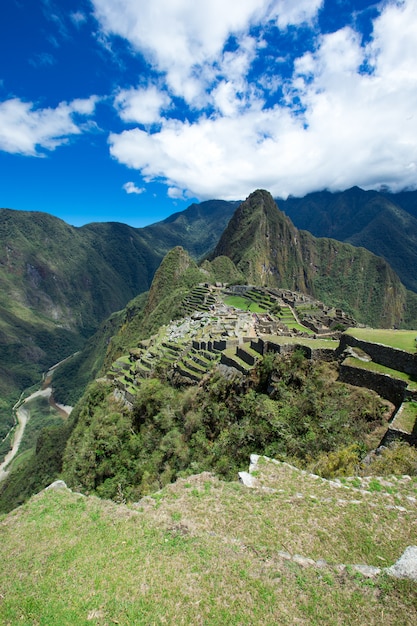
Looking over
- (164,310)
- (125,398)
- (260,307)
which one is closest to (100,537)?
(125,398)

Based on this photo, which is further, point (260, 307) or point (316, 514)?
point (260, 307)

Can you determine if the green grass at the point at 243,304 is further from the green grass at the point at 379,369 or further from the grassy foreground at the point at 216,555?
the grassy foreground at the point at 216,555

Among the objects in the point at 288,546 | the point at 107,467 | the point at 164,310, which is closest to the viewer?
the point at 288,546

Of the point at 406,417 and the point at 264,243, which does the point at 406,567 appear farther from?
the point at 264,243

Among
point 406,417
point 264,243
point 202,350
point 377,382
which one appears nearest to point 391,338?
point 377,382

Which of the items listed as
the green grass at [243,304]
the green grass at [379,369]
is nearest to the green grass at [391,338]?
the green grass at [379,369]

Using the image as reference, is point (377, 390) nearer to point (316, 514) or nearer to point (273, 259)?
point (316, 514)

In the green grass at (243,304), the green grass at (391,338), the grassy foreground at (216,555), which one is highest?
the green grass at (243,304)
